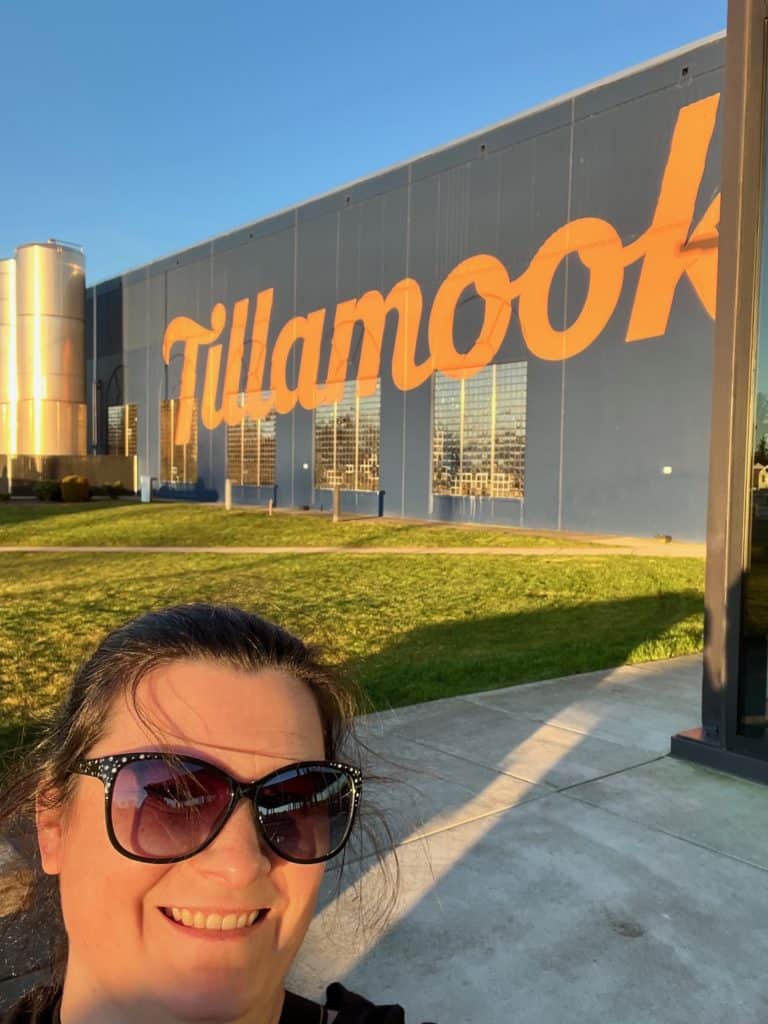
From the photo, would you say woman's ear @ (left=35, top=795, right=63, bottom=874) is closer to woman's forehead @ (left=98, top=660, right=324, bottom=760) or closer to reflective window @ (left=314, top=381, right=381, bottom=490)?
woman's forehead @ (left=98, top=660, right=324, bottom=760)

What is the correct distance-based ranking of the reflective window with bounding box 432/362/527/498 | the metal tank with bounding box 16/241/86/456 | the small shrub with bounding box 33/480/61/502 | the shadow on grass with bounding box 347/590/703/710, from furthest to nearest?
the metal tank with bounding box 16/241/86/456
the small shrub with bounding box 33/480/61/502
the reflective window with bounding box 432/362/527/498
the shadow on grass with bounding box 347/590/703/710

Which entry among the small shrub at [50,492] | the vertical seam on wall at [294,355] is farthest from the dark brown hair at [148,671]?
the small shrub at [50,492]

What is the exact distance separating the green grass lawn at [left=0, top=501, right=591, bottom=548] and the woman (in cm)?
1483

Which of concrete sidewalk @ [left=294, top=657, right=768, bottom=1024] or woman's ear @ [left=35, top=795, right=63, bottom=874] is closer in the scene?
woman's ear @ [left=35, top=795, right=63, bottom=874]

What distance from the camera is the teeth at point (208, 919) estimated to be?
0.94 meters

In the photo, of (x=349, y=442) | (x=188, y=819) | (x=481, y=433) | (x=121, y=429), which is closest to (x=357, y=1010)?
(x=188, y=819)

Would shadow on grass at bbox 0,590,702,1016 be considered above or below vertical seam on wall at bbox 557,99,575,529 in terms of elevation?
below

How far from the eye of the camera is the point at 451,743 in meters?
4.53

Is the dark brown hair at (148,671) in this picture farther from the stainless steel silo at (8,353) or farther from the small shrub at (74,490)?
the stainless steel silo at (8,353)

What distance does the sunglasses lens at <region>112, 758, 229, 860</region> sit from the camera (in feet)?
3.15

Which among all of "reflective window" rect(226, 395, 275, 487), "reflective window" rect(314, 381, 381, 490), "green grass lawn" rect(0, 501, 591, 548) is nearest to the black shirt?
"green grass lawn" rect(0, 501, 591, 548)

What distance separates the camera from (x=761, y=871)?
10.2 feet

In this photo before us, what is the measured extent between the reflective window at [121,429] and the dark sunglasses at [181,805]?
121ft

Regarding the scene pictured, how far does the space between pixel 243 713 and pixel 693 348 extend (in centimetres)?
1715
